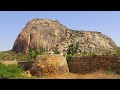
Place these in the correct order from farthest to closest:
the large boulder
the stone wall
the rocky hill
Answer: the rocky hill, the large boulder, the stone wall

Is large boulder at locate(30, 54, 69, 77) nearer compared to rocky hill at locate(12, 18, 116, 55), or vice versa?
large boulder at locate(30, 54, 69, 77)

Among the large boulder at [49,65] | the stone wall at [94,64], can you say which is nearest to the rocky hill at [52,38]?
the stone wall at [94,64]

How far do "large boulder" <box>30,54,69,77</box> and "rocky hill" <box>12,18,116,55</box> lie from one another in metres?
17.0

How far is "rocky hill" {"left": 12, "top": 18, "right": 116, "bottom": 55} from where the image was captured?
37.7 metres

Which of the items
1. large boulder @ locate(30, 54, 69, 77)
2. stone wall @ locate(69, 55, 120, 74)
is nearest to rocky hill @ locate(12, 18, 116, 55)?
stone wall @ locate(69, 55, 120, 74)

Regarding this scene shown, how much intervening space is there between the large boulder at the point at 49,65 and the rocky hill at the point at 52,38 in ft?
55.9

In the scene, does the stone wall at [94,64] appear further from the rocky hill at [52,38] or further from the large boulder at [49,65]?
the rocky hill at [52,38]

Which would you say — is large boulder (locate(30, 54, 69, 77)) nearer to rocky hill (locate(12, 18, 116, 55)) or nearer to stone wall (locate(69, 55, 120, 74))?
stone wall (locate(69, 55, 120, 74))

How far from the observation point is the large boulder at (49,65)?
→ 18.8 meters
